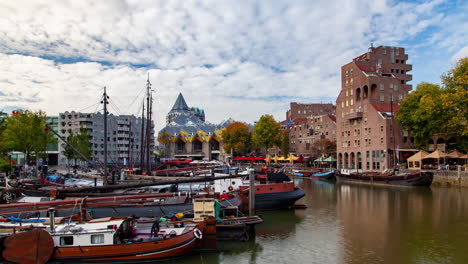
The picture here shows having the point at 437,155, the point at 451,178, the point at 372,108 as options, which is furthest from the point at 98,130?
the point at 451,178

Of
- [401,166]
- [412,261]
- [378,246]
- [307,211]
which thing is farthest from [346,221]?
[401,166]

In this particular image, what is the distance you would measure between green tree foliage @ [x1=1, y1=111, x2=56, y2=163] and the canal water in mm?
45350

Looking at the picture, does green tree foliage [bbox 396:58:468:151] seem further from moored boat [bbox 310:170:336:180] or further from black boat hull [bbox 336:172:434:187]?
moored boat [bbox 310:170:336:180]

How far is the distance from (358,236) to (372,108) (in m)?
53.0

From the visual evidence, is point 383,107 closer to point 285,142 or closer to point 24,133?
point 285,142

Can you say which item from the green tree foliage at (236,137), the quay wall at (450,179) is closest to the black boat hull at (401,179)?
the quay wall at (450,179)

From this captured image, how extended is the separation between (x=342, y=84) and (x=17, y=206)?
73.8m

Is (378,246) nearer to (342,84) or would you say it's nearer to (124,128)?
(342,84)

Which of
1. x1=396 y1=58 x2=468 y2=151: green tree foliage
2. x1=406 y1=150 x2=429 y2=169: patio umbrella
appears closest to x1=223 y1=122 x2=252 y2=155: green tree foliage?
x1=396 y1=58 x2=468 y2=151: green tree foliage

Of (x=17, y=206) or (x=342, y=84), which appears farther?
(x=342, y=84)

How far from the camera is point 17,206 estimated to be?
22859 mm

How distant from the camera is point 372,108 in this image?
234 ft

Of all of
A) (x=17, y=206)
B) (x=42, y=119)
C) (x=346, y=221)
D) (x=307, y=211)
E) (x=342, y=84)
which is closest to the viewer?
(x=17, y=206)

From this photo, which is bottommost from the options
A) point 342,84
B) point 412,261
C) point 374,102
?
point 412,261
